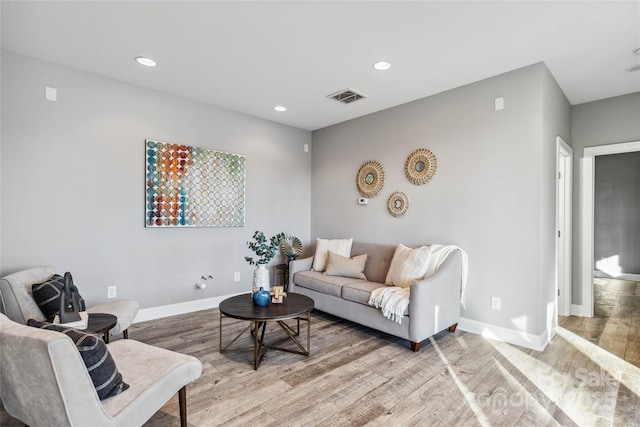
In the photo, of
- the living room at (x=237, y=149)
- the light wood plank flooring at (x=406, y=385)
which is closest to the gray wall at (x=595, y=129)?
the living room at (x=237, y=149)

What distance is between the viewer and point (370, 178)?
4426 millimetres

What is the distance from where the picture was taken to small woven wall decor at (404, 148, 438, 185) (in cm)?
371

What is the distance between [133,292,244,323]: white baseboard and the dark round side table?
3.42ft

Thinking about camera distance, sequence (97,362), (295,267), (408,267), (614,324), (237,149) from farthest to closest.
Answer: (237,149), (295,267), (614,324), (408,267), (97,362)

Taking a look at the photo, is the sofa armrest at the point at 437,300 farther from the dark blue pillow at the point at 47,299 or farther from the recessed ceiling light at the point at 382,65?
the dark blue pillow at the point at 47,299

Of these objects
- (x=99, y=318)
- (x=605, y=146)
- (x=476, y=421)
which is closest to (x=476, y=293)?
(x=476, y=421)

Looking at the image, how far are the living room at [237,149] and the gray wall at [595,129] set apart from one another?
0.01 metres

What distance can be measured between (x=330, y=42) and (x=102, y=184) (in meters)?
2.66

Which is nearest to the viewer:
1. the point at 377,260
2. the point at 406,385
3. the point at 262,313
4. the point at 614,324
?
the point at 406,385

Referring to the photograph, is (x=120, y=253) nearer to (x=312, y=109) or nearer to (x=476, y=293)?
(x=312, y=109)

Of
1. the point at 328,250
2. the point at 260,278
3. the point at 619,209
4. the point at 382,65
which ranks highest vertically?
the point at 382,65

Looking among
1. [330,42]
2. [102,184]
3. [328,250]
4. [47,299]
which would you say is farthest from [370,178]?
[47,299]

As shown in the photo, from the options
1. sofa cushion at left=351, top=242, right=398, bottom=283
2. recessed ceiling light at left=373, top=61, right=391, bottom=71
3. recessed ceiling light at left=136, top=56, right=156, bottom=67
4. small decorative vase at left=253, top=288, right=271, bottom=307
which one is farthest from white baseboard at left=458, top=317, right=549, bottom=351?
recessed ceiling light at left=136, top=56, right=156, bottom=67

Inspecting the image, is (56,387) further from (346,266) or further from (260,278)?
(346,266)
